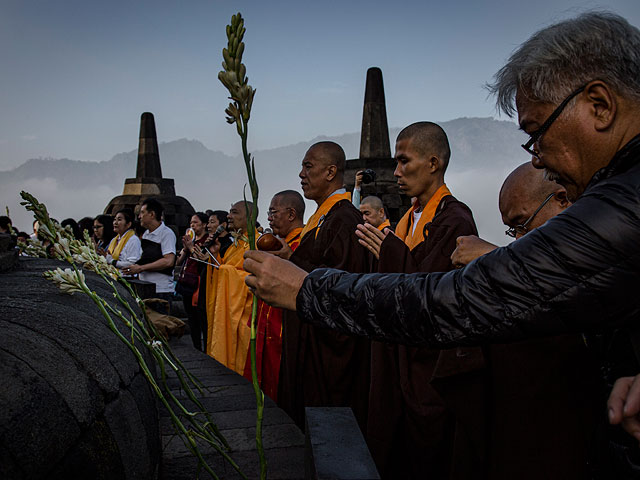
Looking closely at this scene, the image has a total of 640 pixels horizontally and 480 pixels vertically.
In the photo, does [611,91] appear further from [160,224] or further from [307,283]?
[160,224]

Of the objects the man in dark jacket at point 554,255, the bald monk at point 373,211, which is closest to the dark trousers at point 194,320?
the bald monk at point 373,211

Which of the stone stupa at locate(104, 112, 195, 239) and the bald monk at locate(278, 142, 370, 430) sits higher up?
the stone stupa at locate(104, 112, 195, 239)

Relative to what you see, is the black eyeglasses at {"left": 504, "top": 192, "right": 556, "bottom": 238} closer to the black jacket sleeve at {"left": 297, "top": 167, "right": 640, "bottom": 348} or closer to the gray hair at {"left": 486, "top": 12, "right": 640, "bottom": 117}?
the gray hair at {"left": 486, "top": 12, "right": 640, "bottom": 117}

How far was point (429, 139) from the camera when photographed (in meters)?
3.27

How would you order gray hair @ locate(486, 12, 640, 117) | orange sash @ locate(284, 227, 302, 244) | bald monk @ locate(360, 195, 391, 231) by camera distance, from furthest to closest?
bald monk @ locate(360, 195, 391, 231), orange sash @ locate(284, 227, 302, 244), gray hair @ locate(486, 12, 640, 117)

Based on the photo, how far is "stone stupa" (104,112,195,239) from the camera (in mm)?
12930

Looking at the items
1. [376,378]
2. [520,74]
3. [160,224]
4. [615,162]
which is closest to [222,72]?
[520,74]

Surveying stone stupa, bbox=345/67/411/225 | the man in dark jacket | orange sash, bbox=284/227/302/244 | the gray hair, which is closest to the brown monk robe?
the man in dark jacket

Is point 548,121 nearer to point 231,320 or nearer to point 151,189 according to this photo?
point 231,320

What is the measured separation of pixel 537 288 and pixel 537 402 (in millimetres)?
1018

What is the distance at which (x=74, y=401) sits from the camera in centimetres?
113

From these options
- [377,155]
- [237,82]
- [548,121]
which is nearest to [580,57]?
[548,121]

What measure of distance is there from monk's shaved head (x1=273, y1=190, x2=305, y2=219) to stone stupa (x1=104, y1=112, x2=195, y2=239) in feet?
27.2

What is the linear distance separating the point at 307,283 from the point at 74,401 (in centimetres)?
58
